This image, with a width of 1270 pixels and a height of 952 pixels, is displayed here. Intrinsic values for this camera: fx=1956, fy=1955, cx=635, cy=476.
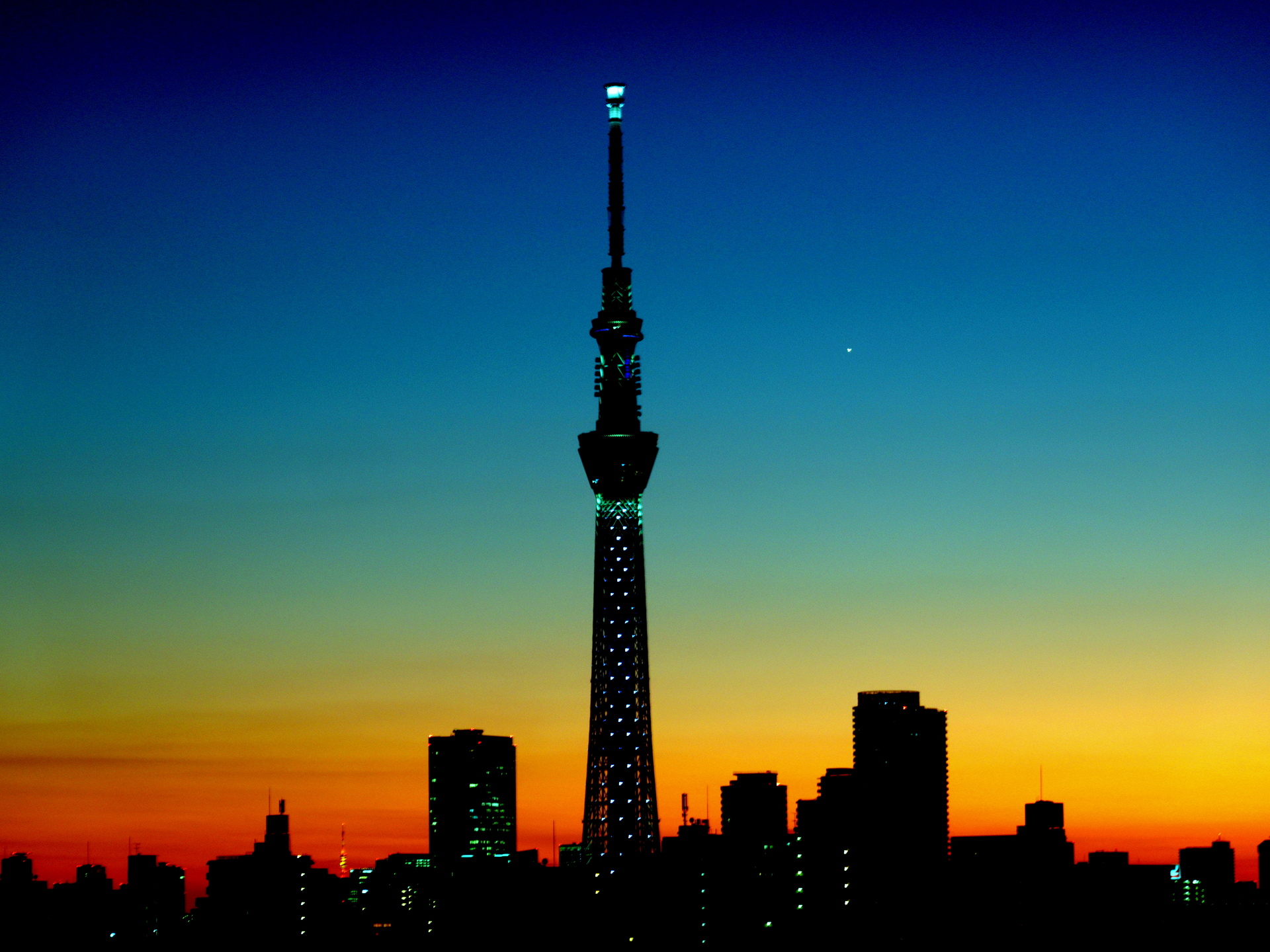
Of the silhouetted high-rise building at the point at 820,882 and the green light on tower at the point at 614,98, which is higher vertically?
the green light on tower at the point at 614,98

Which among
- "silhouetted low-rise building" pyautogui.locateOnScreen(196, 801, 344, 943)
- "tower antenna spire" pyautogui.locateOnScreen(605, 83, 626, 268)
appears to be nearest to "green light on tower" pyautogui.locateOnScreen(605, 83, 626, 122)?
"tower antenna spire" pyautogui.locateOnScreen(605, 83, 626, 268)

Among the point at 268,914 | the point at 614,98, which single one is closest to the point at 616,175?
the point at 614,98

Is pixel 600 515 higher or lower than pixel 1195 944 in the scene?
higher

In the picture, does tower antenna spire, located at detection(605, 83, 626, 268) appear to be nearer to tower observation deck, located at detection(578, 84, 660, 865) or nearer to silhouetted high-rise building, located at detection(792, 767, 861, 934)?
tower observation deck, located at detection(578, 84, 660, 865)

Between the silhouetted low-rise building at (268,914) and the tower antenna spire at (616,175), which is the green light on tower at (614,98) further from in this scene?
the silhouetted low-rise building at (268,914)

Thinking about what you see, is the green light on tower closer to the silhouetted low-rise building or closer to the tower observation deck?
the tower observation deck

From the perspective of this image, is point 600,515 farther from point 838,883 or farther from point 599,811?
point 838,883

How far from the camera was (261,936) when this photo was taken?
18550 cm

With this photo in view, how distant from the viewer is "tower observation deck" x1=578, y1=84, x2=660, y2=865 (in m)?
139

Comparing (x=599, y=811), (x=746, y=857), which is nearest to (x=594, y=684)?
(x=599, y=811)

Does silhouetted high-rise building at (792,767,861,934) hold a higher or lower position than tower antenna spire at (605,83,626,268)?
lower

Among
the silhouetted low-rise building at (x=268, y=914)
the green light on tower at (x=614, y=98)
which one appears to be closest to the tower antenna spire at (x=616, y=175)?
the green light on tower at (x=614, y=98)

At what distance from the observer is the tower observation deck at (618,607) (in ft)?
457

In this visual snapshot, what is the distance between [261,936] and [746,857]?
46.8 metres
